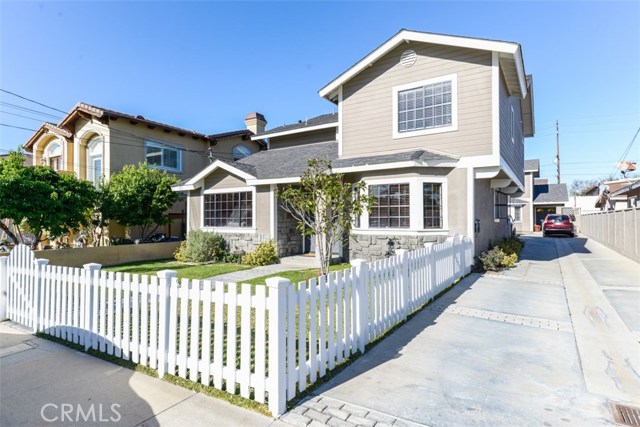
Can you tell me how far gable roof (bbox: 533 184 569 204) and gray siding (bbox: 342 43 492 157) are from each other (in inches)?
1052

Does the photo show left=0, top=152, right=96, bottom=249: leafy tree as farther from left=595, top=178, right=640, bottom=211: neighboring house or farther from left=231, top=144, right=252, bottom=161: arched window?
left=595, top=178, right=640, bottom=211: neighboring house

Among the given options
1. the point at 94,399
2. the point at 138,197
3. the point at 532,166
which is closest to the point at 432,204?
the point at 94,399

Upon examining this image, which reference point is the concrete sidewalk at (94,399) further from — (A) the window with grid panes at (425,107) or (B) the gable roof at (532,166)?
(B) the gable roof at (532,166)

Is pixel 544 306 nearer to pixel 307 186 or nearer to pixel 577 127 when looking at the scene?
pixel 307 186

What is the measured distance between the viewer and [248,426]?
259cm

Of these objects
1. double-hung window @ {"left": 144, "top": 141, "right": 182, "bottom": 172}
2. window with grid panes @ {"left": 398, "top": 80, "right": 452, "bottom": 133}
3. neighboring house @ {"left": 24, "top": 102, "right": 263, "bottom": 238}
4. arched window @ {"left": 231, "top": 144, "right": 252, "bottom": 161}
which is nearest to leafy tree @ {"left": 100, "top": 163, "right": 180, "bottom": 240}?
neighboring house @ {"left": 24, "top": 102, "right": 263, "bottom": 238}

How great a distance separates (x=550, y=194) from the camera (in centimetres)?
3152

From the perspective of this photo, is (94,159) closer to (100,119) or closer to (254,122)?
(100,119)

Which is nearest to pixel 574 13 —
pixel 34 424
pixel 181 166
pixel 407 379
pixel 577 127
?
pixel 407 379

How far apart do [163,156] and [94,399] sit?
57.2 ft

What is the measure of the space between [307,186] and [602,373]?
6.62m

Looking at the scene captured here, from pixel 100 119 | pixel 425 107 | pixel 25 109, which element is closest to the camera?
pixel 425 107

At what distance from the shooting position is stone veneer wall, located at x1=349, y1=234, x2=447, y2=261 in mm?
9414

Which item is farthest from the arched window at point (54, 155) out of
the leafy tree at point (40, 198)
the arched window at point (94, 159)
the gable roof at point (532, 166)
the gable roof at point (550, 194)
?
the gable roof at point (550, 194)
